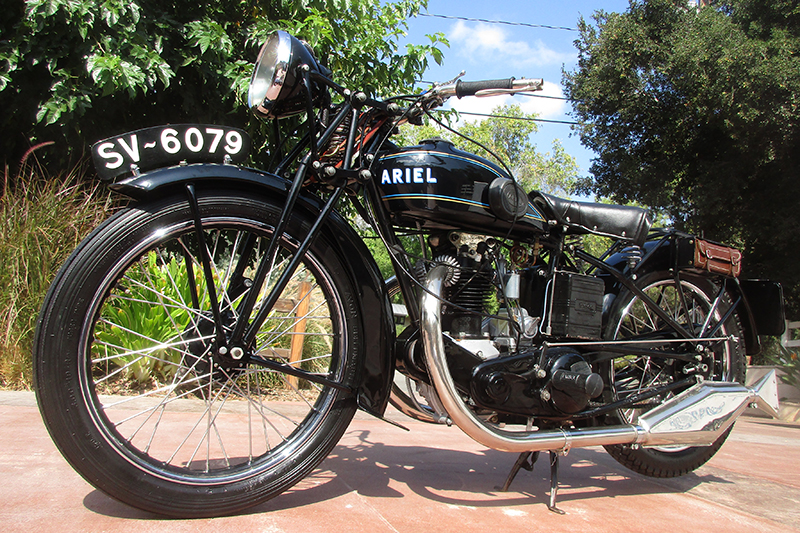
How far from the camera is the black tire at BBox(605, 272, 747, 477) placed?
2756mm

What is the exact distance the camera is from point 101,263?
5.49 feet

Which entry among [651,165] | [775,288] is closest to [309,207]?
[775,288]

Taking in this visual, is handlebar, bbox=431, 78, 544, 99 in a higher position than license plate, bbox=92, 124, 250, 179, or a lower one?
higher

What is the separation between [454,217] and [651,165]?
1391 centimetres

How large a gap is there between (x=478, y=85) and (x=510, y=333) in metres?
1.05

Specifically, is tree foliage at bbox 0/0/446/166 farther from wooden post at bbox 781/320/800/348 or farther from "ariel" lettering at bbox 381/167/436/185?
wooden post at bbox 781/320/800/348

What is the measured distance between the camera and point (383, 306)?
7.04 feet

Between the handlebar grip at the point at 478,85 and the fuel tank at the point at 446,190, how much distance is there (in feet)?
0.73

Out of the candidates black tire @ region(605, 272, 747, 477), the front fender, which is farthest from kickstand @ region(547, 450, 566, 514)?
the front fender

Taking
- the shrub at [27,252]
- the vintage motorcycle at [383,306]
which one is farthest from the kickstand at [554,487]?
the shrub at [27,252]

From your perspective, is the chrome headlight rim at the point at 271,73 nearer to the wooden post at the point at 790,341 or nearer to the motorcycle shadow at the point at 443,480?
the motorcycle shadow at the point at 443,480

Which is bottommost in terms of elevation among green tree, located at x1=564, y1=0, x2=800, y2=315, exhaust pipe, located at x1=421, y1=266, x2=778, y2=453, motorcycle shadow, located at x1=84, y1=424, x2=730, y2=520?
motorcycle shadow, located at x1=84, y1=424, x2=730, y2=520

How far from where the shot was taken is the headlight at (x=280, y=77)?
201 cm

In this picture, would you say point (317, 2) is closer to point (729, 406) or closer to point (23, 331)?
point (23, 331)
